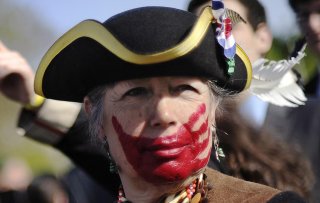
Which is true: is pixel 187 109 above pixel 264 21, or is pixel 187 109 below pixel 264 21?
above

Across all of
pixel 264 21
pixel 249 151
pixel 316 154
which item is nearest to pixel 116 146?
pixel 249 151

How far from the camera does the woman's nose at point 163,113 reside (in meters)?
3.06

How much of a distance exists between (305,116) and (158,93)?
1.90m

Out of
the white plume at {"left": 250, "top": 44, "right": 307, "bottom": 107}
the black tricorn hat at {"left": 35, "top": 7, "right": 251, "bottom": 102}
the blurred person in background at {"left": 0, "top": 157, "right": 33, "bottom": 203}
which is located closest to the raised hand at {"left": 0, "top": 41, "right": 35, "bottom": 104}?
the black tricorn hat at {"left": 35, "top": 7, "right": 251, "bottom": 102}

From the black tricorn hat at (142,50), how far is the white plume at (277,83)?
119 cm

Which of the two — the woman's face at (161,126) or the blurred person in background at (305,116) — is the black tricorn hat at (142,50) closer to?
the woman's face at (161,126)

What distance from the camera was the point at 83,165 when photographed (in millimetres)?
4188

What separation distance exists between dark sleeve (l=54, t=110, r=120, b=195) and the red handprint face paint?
91 cm

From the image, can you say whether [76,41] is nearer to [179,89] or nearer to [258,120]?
[179,89]

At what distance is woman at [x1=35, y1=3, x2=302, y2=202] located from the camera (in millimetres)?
3096

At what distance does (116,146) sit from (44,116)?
104 centimetres

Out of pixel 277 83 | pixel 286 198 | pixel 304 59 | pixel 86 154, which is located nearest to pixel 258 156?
pixel 277 83

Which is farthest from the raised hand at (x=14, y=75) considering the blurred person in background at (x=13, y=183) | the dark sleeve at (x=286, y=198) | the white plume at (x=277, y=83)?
the dark sleeve at (x=286, y=198)

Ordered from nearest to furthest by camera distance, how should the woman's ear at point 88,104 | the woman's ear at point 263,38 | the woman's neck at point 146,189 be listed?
the woman's neck at point 146,189 < the woman's ear at point 88,104 < the woman's ear at point 263,38
